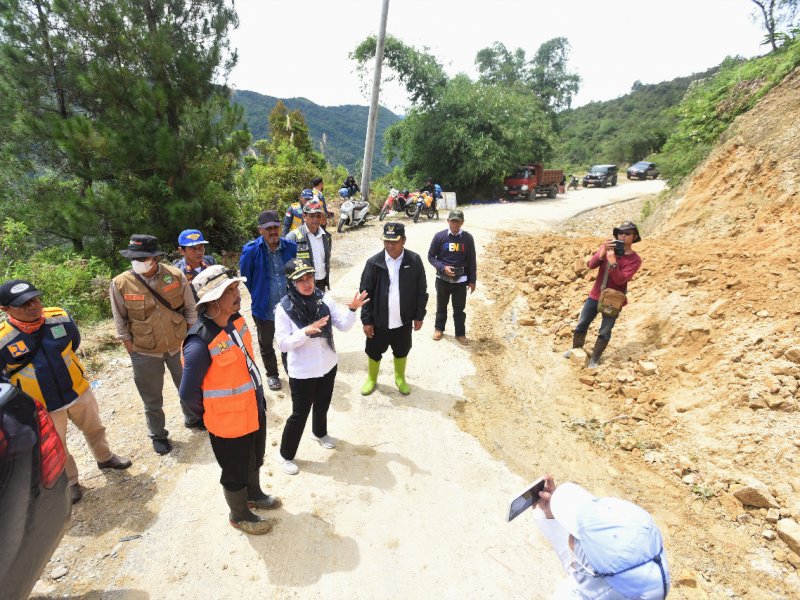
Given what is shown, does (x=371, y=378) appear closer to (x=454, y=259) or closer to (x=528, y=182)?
(x=454, y=259)

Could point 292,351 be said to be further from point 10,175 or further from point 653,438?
point 10,175

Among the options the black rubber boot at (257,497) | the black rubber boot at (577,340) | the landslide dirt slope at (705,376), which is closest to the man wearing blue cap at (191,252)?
the black rubber boot at (257,497)

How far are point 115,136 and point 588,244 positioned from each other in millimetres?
9229

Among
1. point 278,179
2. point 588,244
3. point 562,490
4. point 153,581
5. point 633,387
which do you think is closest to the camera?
point 562,490

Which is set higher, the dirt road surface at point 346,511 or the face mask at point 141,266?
the face mask at point 141,266

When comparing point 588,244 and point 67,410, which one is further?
point 588,244

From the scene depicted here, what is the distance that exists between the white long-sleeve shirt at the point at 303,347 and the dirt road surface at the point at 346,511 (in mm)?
891

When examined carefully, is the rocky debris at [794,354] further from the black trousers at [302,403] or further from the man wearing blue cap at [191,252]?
the man wearing blue cap at [191,252]

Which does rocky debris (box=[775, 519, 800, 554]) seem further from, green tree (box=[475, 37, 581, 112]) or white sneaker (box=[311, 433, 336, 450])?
green tree (box=[475, 37, 581, 112])

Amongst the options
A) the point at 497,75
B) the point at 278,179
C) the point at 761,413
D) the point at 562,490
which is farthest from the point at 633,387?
the point at 497,75

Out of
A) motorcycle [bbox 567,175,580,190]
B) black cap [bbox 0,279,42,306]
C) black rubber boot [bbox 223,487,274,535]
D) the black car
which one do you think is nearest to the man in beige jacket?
black cap [bbox 0,279,42,306]

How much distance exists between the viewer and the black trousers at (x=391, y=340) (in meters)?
4.09

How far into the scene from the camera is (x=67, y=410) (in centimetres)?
297

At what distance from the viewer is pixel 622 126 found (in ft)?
180
